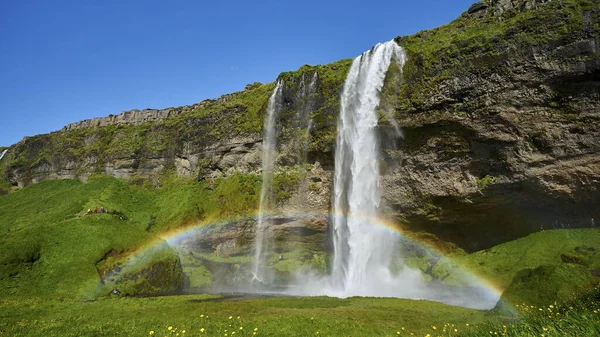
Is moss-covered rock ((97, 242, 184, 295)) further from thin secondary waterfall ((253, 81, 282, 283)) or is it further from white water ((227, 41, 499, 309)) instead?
thin secondary waterfall ((253, 81, 282, 283))

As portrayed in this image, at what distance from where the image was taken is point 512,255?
29.6m

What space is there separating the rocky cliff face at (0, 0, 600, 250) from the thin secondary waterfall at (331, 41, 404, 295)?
126 cm

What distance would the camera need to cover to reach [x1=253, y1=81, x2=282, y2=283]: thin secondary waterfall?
39969 millimetres

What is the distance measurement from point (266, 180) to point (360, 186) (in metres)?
13.2

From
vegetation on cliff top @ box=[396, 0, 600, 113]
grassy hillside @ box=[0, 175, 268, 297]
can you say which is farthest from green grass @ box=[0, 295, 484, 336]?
vegetation on cliff top @ box=[396, 0, 600, 113]

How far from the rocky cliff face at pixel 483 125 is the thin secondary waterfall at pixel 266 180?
5.08 feet

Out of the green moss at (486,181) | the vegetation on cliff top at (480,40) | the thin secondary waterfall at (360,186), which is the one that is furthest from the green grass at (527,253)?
the vegetation on cliff top at (480,40)

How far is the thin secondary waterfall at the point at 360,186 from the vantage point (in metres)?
33.5

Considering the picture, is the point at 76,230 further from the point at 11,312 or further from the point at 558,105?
the point at 558,105

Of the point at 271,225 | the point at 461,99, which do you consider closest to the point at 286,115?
the point at 271,225

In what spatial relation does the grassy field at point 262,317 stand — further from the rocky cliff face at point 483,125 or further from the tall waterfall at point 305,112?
the tall waterfall at point 305,112

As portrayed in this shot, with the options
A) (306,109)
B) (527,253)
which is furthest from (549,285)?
(306,109)

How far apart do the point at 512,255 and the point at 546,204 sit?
4984 mm

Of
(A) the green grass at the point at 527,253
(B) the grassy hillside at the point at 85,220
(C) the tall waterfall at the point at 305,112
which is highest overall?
(C) the tall waterfall at the point at 305,112
